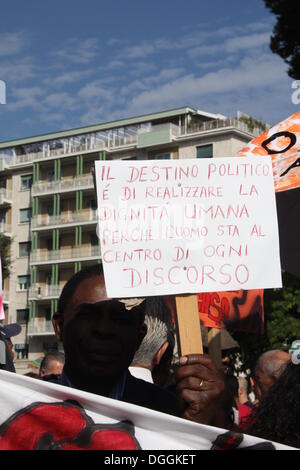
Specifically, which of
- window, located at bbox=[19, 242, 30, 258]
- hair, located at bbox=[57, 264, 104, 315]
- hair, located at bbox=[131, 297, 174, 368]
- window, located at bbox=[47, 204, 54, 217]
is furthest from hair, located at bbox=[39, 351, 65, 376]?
window, located at bbox=[19, 242, 30, 258]

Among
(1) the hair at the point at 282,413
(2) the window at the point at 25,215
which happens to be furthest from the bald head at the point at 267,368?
(2) the window at the point at 25,215

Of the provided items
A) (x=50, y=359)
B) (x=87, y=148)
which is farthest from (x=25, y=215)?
(x=50, y=359)

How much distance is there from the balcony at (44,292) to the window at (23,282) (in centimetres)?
123

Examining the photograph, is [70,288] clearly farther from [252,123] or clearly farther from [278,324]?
[252,123]

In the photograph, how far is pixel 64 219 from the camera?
47.7m

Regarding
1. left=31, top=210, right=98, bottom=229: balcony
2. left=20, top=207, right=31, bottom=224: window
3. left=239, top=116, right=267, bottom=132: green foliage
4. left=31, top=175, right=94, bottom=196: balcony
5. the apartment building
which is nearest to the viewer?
left=239, top=116, right=267, bottom=132: green foliage

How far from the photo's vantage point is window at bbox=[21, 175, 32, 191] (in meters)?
50.5

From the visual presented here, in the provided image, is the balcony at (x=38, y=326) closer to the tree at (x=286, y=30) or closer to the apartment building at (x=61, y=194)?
the apartment building at (x=61, y=194)

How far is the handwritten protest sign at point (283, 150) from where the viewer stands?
368 centimetres

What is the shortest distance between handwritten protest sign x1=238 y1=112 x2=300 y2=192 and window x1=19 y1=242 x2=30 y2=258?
1819 inches

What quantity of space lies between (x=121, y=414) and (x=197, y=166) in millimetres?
1209

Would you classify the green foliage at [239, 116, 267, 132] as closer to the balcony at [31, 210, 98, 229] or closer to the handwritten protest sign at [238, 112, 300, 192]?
the balcony at [31, 210, 98, 229]

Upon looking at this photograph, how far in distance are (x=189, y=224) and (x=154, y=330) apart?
1.78ft

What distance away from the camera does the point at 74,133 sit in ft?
170
